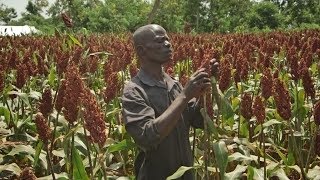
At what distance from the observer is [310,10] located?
33781 mm

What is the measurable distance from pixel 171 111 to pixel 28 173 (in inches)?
24.0

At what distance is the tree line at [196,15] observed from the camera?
32.2 m

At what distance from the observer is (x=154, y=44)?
7.50ft

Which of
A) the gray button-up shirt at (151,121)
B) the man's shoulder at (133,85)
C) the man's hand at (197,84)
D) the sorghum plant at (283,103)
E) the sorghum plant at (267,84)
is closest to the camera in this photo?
the man's hand at (197,84)

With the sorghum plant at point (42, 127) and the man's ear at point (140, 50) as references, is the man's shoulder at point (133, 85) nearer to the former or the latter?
the man's ear at point (140, 50)

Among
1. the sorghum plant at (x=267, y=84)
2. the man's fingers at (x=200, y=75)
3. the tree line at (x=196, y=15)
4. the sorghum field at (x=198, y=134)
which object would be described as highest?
the tree line at (x=196, y=15)

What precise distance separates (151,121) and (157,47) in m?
0.38

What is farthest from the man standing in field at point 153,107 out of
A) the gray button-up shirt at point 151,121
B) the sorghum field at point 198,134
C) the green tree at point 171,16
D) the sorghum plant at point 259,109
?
the green tree at point 171,16

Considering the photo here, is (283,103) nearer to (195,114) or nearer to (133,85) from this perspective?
(195,114)

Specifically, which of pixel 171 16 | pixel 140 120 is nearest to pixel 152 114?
pixel 140 120

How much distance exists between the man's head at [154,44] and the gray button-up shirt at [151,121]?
0.11m

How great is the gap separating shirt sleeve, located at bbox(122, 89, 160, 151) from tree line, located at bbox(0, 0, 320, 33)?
2430 cm

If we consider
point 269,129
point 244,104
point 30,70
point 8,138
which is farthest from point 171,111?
point 30,70

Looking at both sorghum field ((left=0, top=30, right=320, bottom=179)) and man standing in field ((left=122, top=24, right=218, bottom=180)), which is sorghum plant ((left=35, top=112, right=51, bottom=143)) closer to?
sorghum field ((left=0, top=30, right=320, bottom=179))
